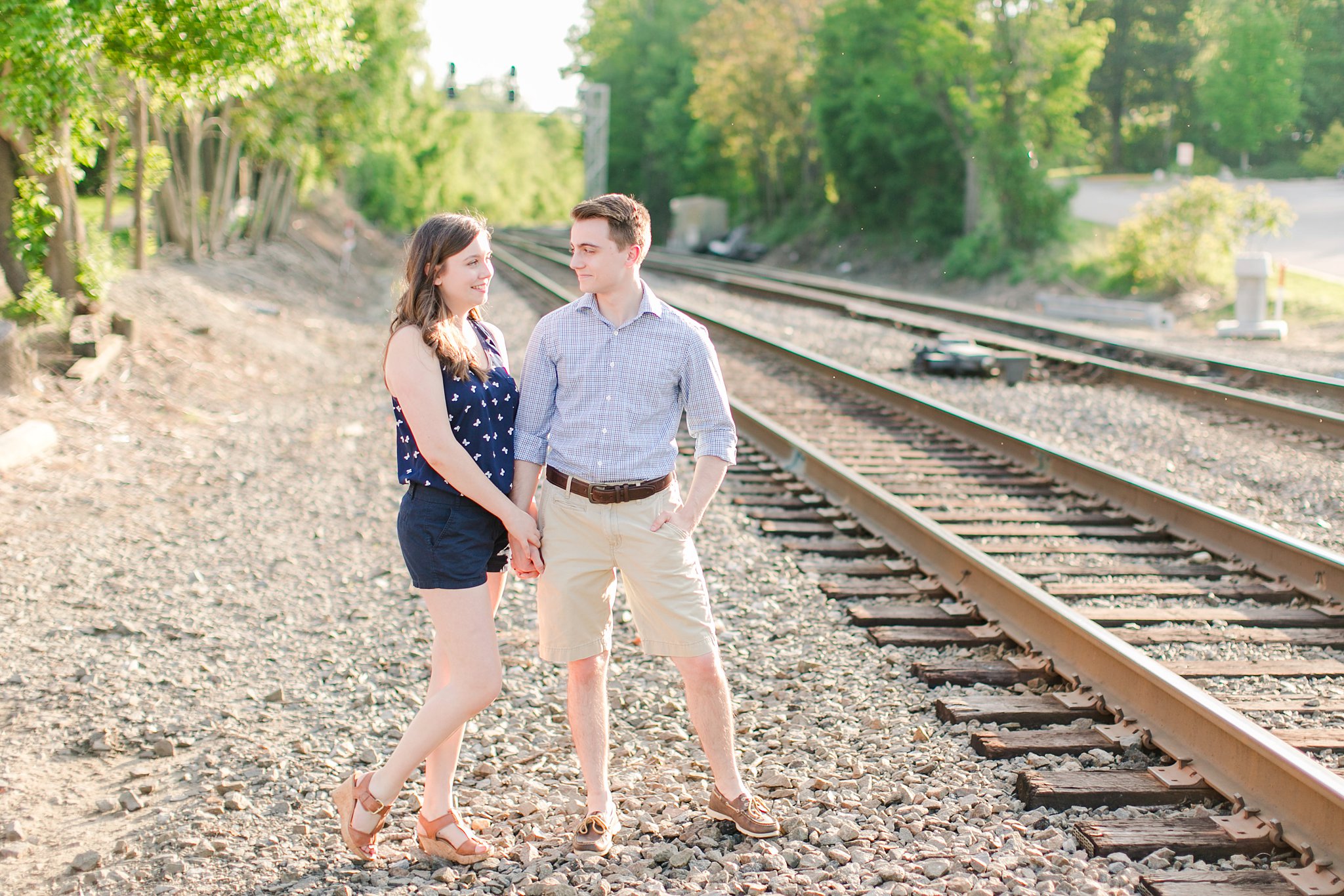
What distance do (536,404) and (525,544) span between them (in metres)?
0.41

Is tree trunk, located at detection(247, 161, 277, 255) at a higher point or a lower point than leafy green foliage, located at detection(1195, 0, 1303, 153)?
lower

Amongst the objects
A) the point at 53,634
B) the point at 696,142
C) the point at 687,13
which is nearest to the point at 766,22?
the point at 696,142

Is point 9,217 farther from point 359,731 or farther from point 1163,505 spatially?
point 1163,505

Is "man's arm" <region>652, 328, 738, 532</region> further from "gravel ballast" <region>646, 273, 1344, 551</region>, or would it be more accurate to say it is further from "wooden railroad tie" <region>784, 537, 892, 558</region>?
"gravel ballast" <region>646, 273, 1344, 551</region>

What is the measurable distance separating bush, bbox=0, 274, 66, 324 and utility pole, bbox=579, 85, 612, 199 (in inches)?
1906

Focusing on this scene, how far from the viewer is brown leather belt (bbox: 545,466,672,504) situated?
3314 mm

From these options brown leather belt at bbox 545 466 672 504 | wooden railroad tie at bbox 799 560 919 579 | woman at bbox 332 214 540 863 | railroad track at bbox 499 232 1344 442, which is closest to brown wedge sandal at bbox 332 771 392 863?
woman at bbox 332 214 540 863

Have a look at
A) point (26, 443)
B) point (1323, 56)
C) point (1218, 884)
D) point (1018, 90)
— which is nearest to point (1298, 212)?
point (1323, 56)

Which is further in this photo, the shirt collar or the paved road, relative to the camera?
the paved road

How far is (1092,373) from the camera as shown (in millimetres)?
12203

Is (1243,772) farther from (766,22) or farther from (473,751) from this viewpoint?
(766,22)

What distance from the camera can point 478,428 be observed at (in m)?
3.24

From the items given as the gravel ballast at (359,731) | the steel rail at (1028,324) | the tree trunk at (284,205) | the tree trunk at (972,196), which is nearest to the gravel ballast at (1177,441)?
the steel rail at (1028,324)

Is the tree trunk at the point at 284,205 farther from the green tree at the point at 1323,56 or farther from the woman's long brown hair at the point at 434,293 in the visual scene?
the green tree at the point at 1323,56
